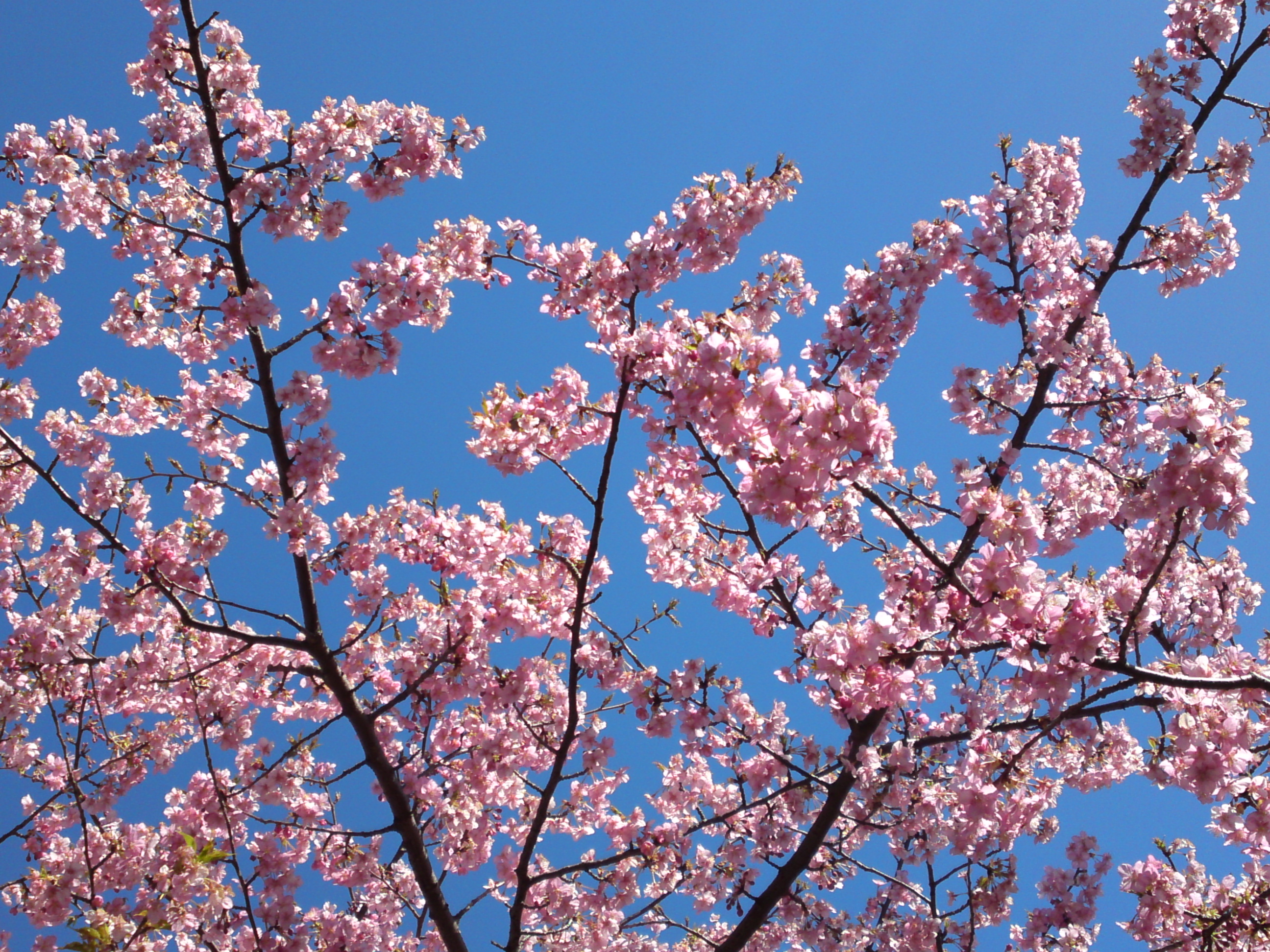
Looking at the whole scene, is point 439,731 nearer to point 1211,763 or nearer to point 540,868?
point 540,868

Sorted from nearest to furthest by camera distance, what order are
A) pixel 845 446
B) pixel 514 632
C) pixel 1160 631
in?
pixel 845 446, pixel 1160 631, pixel 514 632

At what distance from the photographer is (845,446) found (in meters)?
3.45

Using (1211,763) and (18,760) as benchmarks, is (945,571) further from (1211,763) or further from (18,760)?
(18,760)

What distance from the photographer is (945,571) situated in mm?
3777

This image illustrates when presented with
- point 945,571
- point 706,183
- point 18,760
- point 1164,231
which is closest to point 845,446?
point 945,571

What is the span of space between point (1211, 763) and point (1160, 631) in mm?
2479

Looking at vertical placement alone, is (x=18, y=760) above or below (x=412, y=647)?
above

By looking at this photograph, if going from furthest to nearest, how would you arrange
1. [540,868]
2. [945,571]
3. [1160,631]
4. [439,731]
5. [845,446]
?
[540,868], [439,731], [1160,631], [945,571], [845,446]

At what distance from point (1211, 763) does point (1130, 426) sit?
3.42m

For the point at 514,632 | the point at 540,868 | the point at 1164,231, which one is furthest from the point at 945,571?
the point at 540,868

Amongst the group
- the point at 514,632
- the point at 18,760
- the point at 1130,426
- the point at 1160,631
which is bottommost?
the point at 1160,631

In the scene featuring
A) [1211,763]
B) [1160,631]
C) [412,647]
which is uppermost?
[412,647]

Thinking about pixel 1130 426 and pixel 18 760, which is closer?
pixel 1130 426

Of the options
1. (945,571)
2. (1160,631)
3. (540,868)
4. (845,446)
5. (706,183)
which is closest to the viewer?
(845,446)
